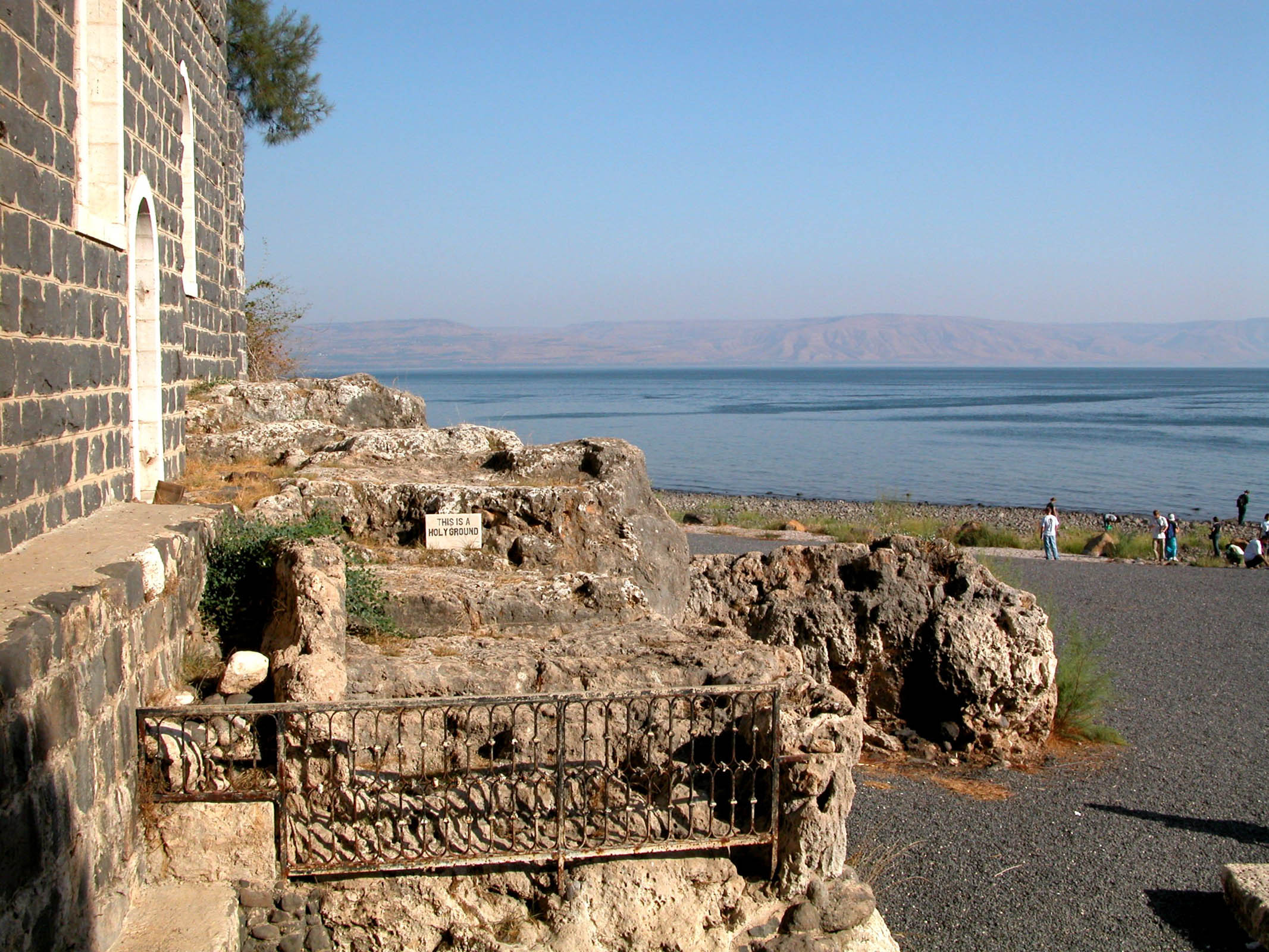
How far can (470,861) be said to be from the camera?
4793mm

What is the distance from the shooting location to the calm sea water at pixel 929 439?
43250mm

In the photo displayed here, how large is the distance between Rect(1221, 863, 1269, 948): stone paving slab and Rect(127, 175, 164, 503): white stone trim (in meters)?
7.56

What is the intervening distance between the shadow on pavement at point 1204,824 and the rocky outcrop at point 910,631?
3.30 feet

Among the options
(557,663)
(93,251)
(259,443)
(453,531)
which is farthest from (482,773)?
(259,443)

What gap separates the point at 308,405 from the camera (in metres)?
11.5

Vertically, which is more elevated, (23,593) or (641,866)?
(23,593)

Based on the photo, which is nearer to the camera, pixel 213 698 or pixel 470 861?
pixel 470 861

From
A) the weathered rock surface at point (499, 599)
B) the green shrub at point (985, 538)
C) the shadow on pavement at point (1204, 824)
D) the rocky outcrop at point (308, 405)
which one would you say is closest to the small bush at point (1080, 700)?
the shadow on pavement at point (1204, 824)

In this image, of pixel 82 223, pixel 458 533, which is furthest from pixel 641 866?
pixel 82 223

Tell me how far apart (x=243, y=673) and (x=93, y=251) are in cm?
267

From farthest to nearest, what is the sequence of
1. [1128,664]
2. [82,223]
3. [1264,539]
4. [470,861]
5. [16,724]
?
[1264,539]
[1128,664]
[82,223]
[470,861]
[16,724]

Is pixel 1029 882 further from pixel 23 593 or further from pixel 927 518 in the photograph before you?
pixel 927 518

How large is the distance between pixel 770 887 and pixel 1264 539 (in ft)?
81.4

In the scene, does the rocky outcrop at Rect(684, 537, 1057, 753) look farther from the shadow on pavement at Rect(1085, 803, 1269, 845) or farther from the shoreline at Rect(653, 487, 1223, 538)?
the shoreline at Rect(653, 487, 1223, 538)
